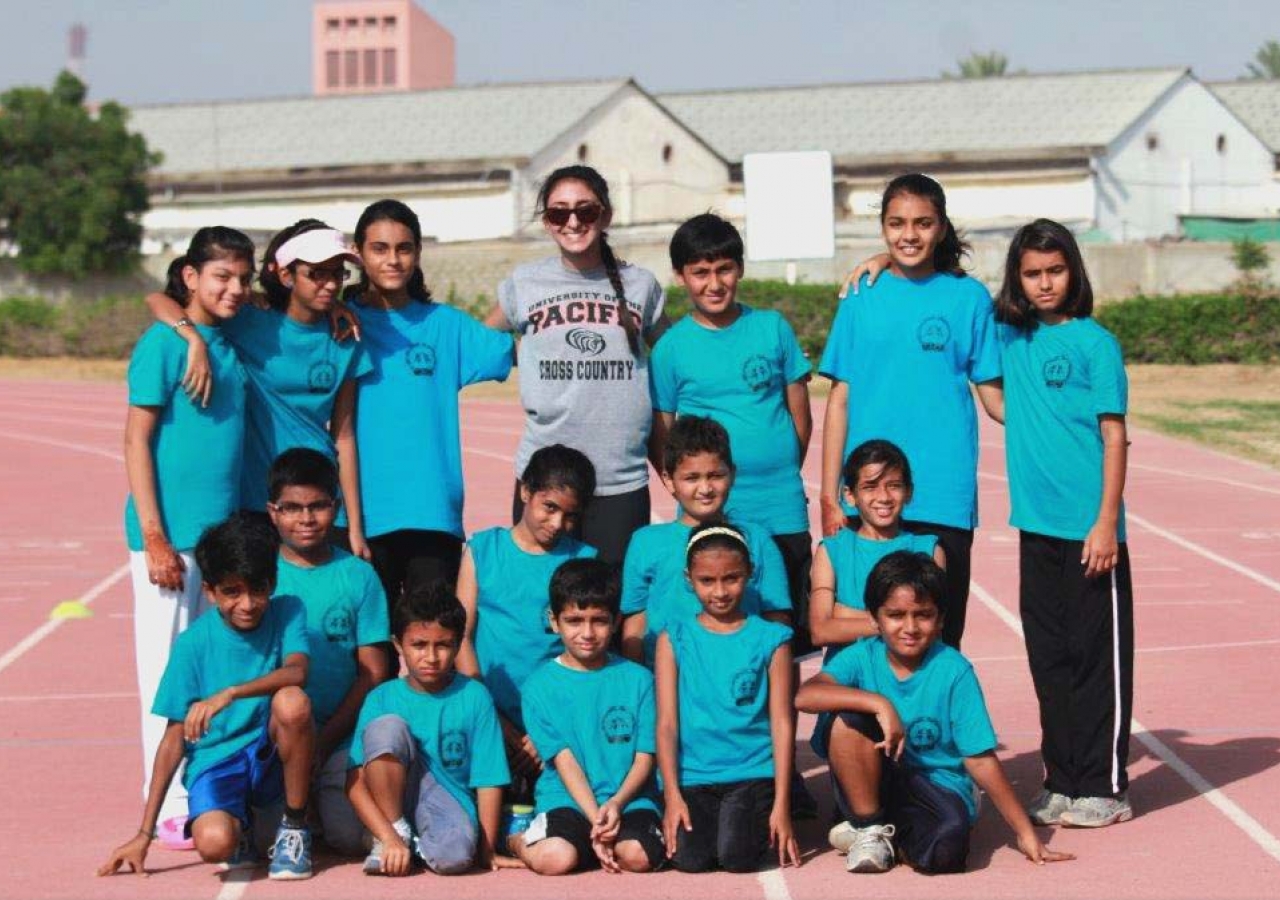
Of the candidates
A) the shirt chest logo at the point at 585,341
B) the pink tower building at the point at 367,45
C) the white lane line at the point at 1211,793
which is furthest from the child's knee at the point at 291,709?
the pink tower building at the point at 367,45

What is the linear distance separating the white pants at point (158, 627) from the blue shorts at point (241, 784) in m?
0.24

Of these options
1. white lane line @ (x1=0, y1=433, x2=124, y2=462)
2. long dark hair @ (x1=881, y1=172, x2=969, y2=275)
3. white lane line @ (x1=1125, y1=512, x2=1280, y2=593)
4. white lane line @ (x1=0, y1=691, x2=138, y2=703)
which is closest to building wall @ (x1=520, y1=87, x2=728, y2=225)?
white lane line @ (x1=0, y1=433, x2=124, y2=462)

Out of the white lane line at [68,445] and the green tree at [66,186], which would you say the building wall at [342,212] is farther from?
the white lane line at [68,445]

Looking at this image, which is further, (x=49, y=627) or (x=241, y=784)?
(x=49, y=627)

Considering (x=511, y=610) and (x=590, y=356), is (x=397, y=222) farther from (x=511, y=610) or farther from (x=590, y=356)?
(x=511, y=610)

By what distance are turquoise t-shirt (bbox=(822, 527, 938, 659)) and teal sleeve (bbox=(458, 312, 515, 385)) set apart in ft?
3.78

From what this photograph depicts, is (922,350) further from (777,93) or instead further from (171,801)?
(777,93)

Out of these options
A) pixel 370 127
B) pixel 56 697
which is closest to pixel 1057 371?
pixel 56 697

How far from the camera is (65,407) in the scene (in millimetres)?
26016

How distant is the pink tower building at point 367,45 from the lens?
86125mm

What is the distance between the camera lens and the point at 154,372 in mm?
5844

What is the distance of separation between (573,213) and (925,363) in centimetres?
114

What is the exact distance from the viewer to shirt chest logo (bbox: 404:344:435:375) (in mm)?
6289

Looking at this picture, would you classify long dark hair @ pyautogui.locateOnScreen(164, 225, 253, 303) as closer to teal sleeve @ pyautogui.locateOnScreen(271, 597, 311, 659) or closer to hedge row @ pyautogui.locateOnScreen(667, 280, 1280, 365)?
teal sleeve @ pyautogui.locateOnScreen(271, 597, 311, 659)
